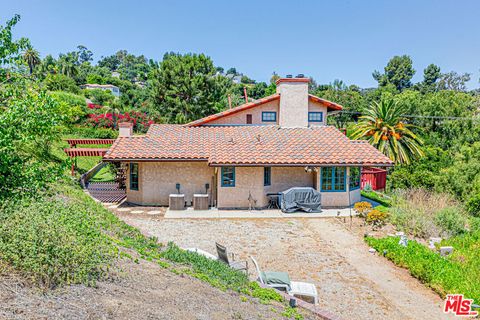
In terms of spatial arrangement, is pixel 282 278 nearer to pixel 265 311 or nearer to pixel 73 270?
pixel 265 311

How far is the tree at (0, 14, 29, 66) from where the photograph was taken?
7.34 m

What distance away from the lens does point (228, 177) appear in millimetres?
17500

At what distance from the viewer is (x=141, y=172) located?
18.0 metres

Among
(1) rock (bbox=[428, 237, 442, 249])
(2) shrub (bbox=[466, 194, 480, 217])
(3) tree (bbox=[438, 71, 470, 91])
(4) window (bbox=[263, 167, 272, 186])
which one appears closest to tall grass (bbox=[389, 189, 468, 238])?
(1) rock (bbox=[428, 237, 442, 249])

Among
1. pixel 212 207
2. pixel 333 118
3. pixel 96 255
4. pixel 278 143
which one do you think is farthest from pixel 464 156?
pixel 333 118

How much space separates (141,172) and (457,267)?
13806 millimetres

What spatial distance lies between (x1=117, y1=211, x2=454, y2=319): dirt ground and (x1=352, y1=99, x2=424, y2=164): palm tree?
543 inches

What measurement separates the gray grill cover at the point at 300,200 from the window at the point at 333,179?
1149 millimetres

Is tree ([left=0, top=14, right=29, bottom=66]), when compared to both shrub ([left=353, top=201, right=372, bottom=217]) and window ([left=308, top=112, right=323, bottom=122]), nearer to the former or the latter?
shrub ([left=353, top=201, right=372, bottom=217])

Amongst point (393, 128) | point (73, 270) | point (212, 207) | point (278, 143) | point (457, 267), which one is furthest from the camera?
point (393, 128)

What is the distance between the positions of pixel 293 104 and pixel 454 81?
7651 cm

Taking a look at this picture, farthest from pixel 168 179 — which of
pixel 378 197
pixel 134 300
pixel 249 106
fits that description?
pixel 134 300

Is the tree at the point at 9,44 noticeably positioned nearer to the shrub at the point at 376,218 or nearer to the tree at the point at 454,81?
the shrub at the point at 376,218

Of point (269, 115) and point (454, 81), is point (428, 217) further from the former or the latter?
point (454, 81)
